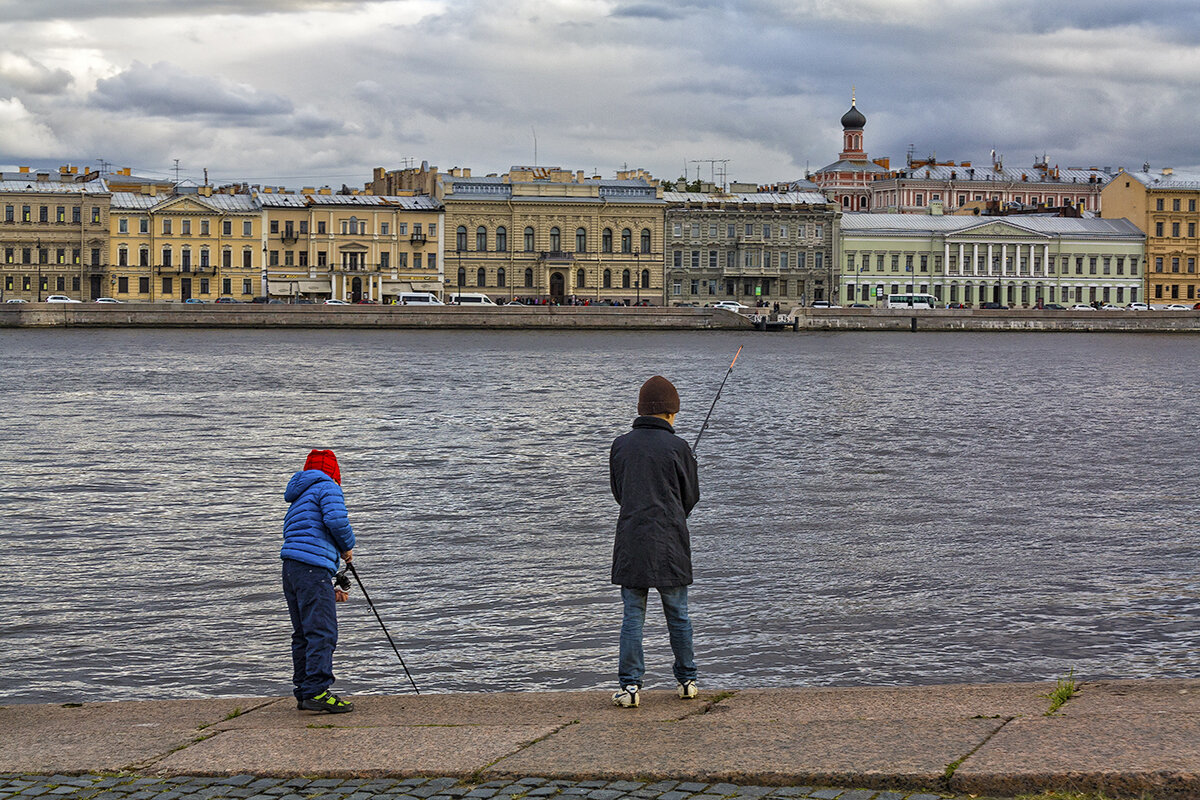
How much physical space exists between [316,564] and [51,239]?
8106 cm

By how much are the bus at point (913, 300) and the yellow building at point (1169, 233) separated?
17.4m

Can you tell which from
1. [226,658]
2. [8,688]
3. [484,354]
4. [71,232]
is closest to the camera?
[8,688]

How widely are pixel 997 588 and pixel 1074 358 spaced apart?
5089cm

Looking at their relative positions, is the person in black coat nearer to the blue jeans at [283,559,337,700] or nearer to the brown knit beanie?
the brown knit beanie

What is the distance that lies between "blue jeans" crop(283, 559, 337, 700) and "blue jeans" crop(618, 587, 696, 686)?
4.39 ft

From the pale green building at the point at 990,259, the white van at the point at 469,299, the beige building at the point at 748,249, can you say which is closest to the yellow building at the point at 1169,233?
the pale green building at the point at 990,259

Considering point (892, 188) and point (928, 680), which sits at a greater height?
point (892, 188)

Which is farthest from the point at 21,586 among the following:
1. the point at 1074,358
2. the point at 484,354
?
the point at 1074,358

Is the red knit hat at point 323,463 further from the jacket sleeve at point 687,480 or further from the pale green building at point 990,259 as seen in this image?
the pale green building at point 990,259

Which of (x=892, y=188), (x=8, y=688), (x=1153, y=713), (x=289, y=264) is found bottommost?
(x=8, y=688)

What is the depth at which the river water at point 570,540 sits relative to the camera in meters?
9.31

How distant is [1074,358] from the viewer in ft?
196

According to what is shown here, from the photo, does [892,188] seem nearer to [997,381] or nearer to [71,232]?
[71,232]

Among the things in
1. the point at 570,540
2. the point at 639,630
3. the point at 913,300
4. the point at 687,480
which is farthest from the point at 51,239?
the point at 687,480
